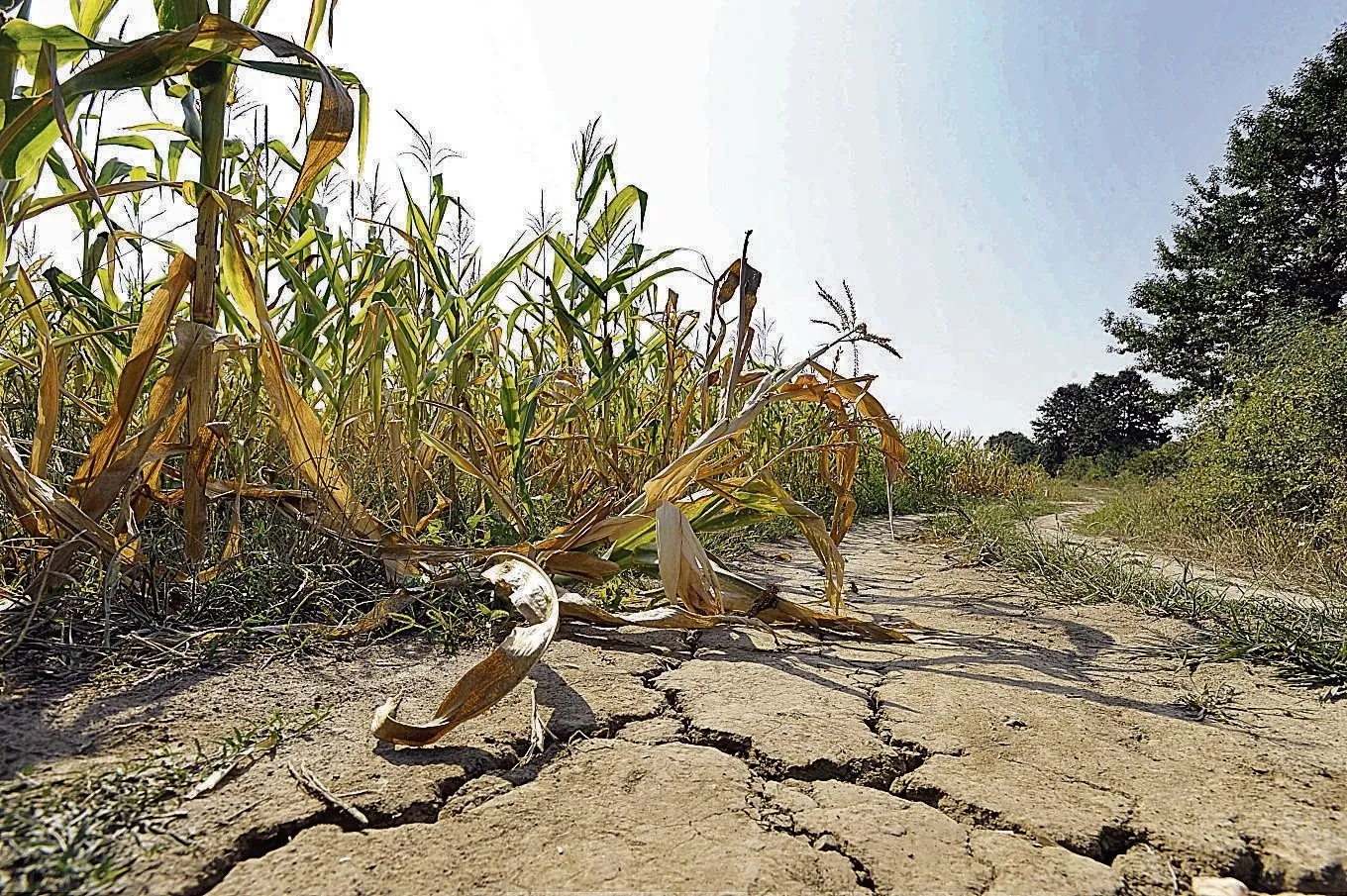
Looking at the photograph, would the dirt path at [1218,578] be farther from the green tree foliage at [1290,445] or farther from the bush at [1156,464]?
the bush at [1156,464]

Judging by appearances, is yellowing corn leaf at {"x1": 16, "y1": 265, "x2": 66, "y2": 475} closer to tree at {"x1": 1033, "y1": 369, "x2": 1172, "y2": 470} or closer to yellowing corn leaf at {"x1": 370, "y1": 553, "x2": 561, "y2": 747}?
yellowing corn leaf at {"x1": 370, "y1": 553, "x2": 561, "y2": 747}

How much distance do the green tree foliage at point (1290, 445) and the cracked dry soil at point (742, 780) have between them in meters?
2.99

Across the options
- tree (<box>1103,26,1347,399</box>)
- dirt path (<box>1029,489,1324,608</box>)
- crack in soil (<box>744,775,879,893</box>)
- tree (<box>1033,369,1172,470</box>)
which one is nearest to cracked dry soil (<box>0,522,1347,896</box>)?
crack in soil (<box>744,775,879,893</box>)

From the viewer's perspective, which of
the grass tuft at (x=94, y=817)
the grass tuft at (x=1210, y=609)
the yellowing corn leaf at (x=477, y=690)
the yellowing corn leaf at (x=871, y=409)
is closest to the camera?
the grass tuft at (x=94, y=817)

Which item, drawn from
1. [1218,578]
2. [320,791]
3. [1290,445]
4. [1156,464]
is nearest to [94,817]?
[320,791]

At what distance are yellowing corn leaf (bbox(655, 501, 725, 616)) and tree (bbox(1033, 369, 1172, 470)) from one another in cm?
2397

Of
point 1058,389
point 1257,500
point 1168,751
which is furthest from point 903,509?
point 1058,389

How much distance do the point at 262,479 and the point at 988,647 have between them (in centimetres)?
159

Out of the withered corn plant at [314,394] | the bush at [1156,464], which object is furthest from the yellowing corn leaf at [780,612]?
the bush at [1156,464]

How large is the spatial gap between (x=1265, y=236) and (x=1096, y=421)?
10.9 m

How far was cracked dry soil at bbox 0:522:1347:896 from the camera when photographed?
73 cm

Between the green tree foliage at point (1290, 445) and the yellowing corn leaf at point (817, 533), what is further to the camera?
the green tree foliage at point (1290, 445)

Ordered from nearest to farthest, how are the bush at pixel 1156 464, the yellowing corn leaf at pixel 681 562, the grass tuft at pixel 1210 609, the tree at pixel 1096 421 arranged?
1. the yellowing corn leaf at pixel 681 562
2. the grass tuft at pixel 1210 609
3. the bush at pixel 1156 464
4. the tree at pixel 1096 421

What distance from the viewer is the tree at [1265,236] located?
1441cm
